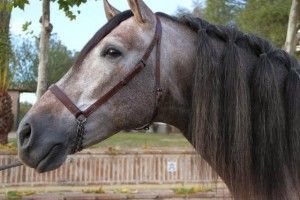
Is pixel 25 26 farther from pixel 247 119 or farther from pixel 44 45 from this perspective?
pixel 247 119

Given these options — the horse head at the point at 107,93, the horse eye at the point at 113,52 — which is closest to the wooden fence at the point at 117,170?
the horse head at the point at 107,93

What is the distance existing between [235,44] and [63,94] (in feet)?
3.05

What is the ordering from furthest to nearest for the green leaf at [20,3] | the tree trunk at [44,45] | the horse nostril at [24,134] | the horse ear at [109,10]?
the tree trunk at [44,45]
the green leaf at [20,3]
the horse ear at [109,10]
the horse nostril at [24,134]

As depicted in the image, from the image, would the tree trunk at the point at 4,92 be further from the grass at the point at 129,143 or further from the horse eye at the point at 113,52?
the horse eye at the point at 113,52

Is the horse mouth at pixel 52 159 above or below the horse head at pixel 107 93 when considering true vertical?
below

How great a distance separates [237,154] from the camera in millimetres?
2459

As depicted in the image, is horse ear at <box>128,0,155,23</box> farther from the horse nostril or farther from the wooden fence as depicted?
the wooden fence

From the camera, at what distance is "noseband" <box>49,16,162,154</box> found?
2414mm

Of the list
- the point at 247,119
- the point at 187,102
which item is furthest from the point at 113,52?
the point at 247,119

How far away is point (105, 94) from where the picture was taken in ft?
8.03

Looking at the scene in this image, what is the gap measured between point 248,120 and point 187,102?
339 mm

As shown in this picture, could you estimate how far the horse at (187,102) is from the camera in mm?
2418

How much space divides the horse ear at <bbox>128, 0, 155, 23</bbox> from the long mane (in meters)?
0.30

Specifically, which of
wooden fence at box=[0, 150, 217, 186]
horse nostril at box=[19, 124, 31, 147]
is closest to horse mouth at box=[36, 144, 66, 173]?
horse nostril at box=[19, 124, 31, 147]
